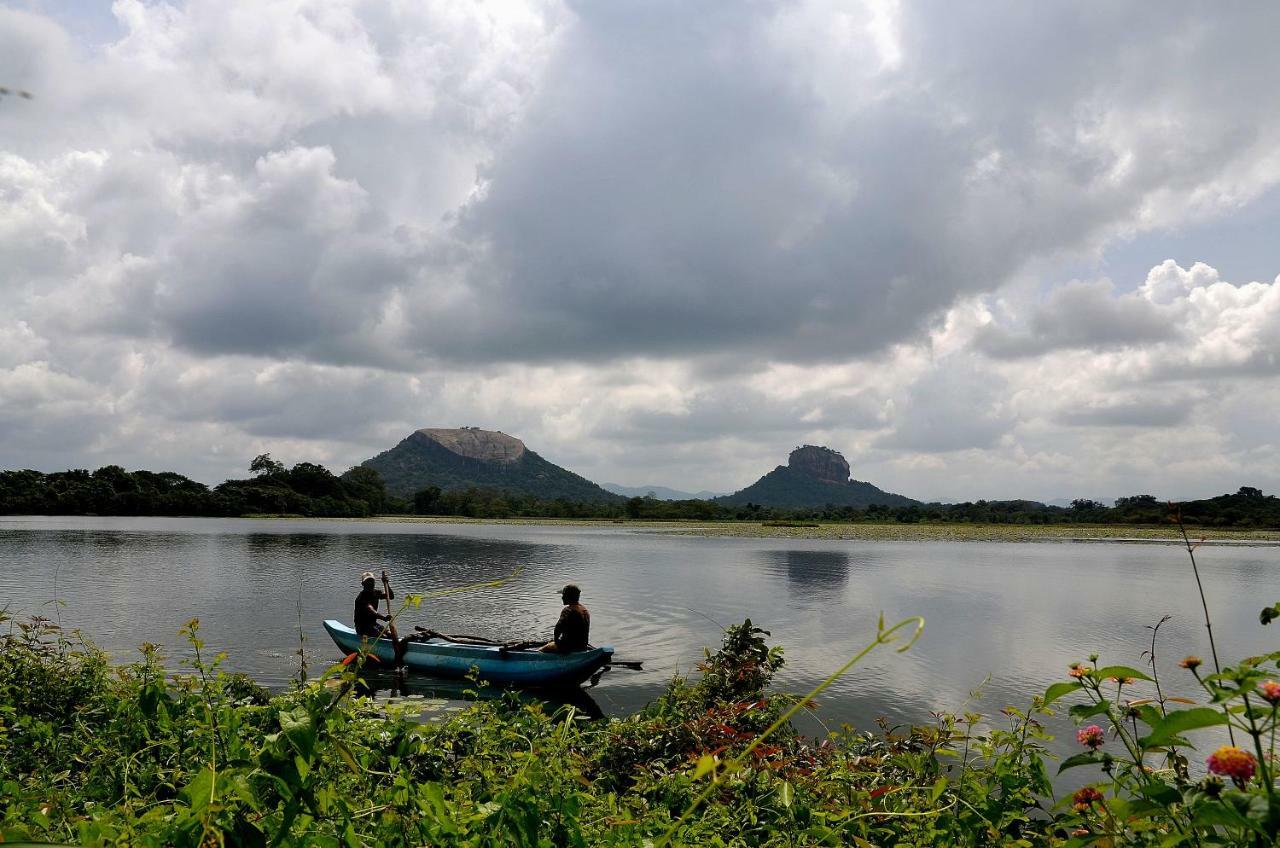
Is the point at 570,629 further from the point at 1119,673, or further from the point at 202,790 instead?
the point at 202,790

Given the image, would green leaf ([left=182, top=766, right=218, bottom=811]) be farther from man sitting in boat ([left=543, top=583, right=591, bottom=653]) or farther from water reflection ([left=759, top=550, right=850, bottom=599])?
water reflection ([left=759, top=550, right=850, bottom=599])

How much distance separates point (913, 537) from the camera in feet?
316

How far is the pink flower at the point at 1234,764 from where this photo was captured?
6.71 ft

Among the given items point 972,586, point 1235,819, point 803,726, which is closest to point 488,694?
point 803,726

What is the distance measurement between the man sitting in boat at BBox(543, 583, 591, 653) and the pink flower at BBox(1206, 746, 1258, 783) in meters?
15.6

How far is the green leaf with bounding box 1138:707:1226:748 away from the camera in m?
1.80

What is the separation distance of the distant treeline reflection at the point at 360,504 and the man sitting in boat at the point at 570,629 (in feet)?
383

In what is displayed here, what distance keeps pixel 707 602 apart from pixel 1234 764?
114ft

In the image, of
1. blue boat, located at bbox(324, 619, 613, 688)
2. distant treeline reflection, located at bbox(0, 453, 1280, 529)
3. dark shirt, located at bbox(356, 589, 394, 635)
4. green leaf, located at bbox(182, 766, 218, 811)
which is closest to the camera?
green leaf, located at bbox(182, 766, 218, 811)

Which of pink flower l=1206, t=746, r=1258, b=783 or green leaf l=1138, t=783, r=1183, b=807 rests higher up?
pink flower l=1206, t=746, r=1258, b=783

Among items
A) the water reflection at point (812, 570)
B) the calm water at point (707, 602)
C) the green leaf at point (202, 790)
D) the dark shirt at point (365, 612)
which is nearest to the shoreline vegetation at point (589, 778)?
the green leaf at point (202, 790)

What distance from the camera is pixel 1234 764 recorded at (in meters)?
2.08

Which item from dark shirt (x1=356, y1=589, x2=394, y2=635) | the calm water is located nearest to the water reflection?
the calm water

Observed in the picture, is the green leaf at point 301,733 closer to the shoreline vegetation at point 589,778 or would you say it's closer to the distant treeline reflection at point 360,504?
the shoreline vegetation at point 589,778
